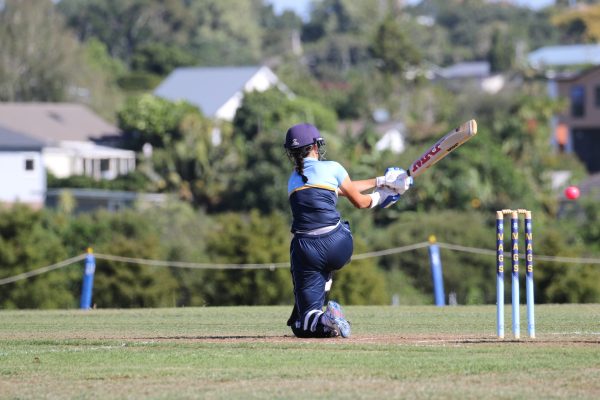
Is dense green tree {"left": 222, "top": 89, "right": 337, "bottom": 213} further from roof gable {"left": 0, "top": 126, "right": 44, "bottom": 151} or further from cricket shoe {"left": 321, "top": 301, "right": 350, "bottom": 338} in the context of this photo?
cricket shoe {"left": 321, "top": 301, "right": 350, "bottom": 338}

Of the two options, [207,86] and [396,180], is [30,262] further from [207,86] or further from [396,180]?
[207,86]

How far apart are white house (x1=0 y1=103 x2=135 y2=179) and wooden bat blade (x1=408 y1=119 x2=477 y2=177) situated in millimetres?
59843

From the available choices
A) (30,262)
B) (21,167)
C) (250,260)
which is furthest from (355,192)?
(21,167)

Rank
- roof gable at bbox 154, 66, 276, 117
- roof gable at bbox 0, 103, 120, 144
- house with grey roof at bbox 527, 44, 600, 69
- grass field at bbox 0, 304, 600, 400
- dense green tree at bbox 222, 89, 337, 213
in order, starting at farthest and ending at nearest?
house with grey roof at bbox 527, 44, 600, 69, roof gable at bbox 154, 66, 276, 117, roof gable at bbox 0, 103, 120, 144, dense green tree at bbox 222, 89, 337, 213, grass field at bbox 0, 304, 600, 400

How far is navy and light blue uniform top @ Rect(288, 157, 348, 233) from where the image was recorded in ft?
38.8

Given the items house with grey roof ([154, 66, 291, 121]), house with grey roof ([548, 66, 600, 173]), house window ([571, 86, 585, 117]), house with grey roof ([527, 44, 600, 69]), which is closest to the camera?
house with grey roof ([154, 66, 291, 121])

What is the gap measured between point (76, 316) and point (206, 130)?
51518mm

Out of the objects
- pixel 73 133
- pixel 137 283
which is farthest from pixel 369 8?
pixel 137 283

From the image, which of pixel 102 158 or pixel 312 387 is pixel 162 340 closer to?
pixel 312 387

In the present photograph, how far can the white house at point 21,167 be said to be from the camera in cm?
6819

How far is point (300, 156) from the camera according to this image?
1190cm

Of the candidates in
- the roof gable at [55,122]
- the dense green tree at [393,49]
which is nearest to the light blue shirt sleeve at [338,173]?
the roof gable at [55,122]

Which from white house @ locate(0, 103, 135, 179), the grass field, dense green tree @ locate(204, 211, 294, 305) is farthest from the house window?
the grass field

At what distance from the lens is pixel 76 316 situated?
16.7 metres
